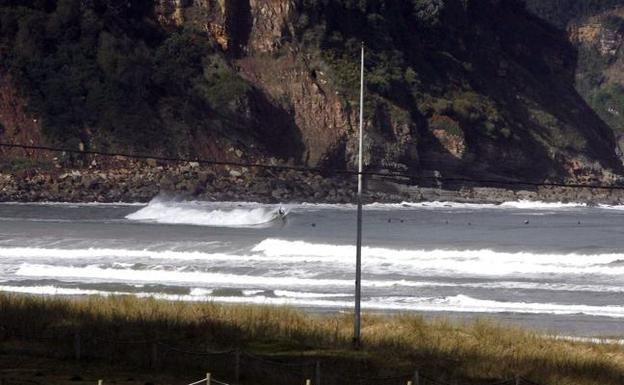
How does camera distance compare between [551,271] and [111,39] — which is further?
[111,39]

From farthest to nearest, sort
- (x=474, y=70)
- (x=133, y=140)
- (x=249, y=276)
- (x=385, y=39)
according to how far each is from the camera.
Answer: (x=474, y=70) → (x=385, y=39) → (x=133, y=140) → (x=249, y=276)

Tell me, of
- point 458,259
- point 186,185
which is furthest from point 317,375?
point 186,185

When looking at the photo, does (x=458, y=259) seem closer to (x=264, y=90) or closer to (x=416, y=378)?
(x=416, y=378)

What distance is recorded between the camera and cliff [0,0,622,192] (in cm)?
8694

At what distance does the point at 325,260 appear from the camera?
43938 mm

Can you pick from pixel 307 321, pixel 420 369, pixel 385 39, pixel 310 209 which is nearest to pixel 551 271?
pixel 307 321

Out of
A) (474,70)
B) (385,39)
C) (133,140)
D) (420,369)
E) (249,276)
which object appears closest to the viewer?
(420,369)

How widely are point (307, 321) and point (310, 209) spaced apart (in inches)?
2049

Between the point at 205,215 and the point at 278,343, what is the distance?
46.2 meters

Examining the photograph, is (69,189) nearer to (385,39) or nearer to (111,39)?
(111,39)

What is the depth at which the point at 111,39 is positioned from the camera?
91.8 m

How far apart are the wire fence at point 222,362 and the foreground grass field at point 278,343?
0.08 ft

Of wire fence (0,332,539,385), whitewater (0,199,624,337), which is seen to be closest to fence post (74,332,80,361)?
wire fence (0,332,539,385)

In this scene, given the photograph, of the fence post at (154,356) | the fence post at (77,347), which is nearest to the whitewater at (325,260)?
the fence post at (77,347)
